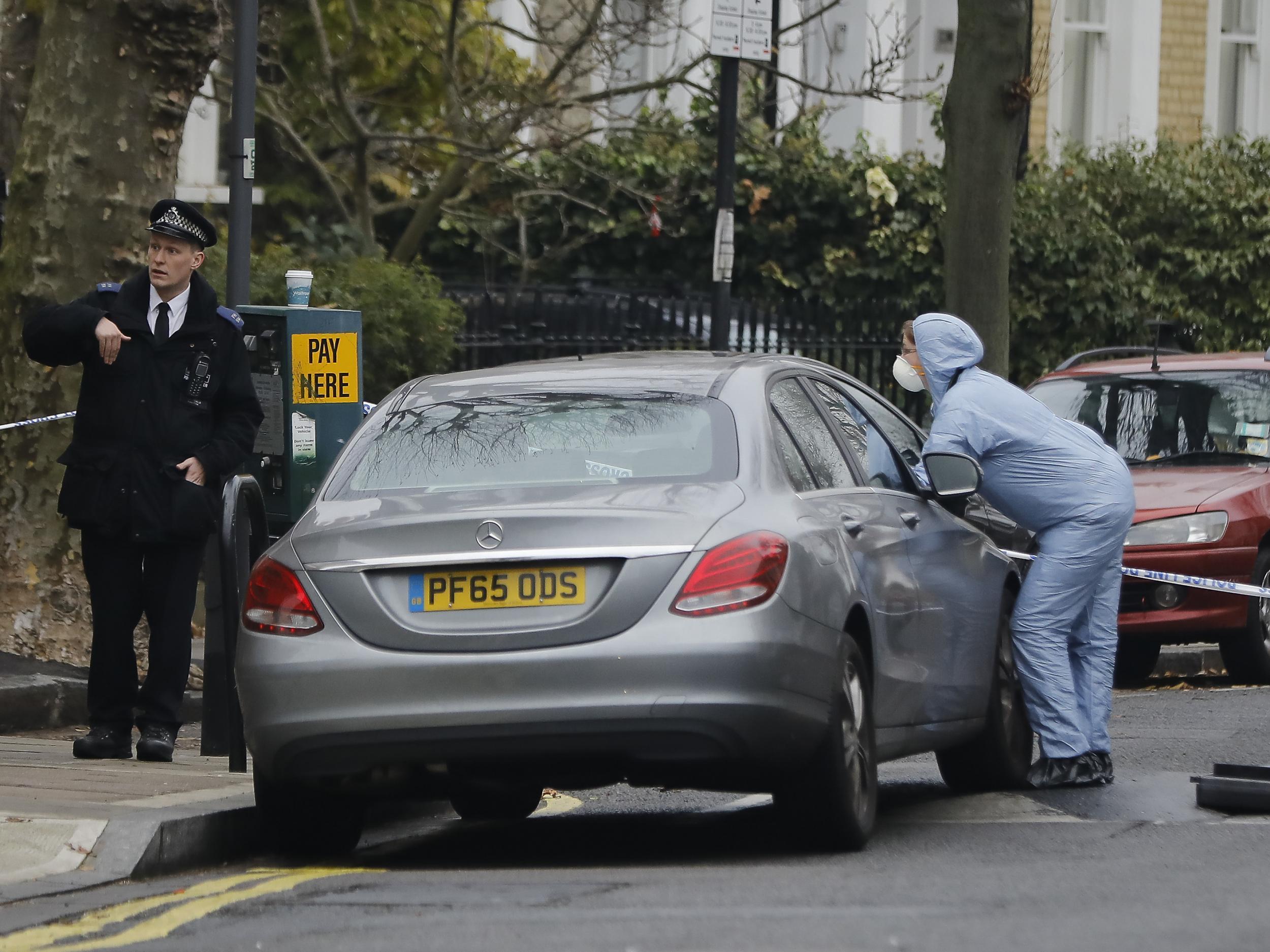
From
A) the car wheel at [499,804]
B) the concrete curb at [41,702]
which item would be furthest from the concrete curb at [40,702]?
the car wheel at [499,804]

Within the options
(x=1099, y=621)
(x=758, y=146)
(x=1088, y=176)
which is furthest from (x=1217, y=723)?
(x=1088, y=176)

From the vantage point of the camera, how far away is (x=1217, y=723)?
33.9 feet

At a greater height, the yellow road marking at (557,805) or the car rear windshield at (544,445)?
the car rear windshield at (544,445)

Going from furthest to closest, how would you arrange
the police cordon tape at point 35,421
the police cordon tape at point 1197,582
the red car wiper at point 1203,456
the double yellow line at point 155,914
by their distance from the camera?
the red car wiper at point 1203,456, the police cordon tape at point 1197,582, the police cordon tape at point 35,421, the double yellow line at point 155,914

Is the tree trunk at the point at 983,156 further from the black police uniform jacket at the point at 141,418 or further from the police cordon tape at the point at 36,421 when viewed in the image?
the black police uniform jacket at the point at 141,418

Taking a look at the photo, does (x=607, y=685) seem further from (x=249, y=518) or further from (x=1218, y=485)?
(x=1218, y=485)

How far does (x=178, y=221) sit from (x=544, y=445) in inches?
93.1

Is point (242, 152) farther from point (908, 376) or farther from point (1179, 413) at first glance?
point (1179, 413)

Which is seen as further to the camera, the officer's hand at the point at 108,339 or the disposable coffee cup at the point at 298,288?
the disposable coffee cup at the point at 298,288

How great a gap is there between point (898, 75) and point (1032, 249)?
5.49 metres

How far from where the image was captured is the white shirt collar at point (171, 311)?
8.43 metres

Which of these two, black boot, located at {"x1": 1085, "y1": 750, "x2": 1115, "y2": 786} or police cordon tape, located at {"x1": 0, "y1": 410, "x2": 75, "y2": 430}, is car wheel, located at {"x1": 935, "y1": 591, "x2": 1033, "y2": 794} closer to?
black boot, located at {"x1": 1085, "y1": 750, "x2": 1115, "y2": 786}

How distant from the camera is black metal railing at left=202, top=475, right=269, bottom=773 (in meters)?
8.06

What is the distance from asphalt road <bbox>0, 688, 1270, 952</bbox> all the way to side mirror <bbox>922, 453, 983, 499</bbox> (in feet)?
3.45
